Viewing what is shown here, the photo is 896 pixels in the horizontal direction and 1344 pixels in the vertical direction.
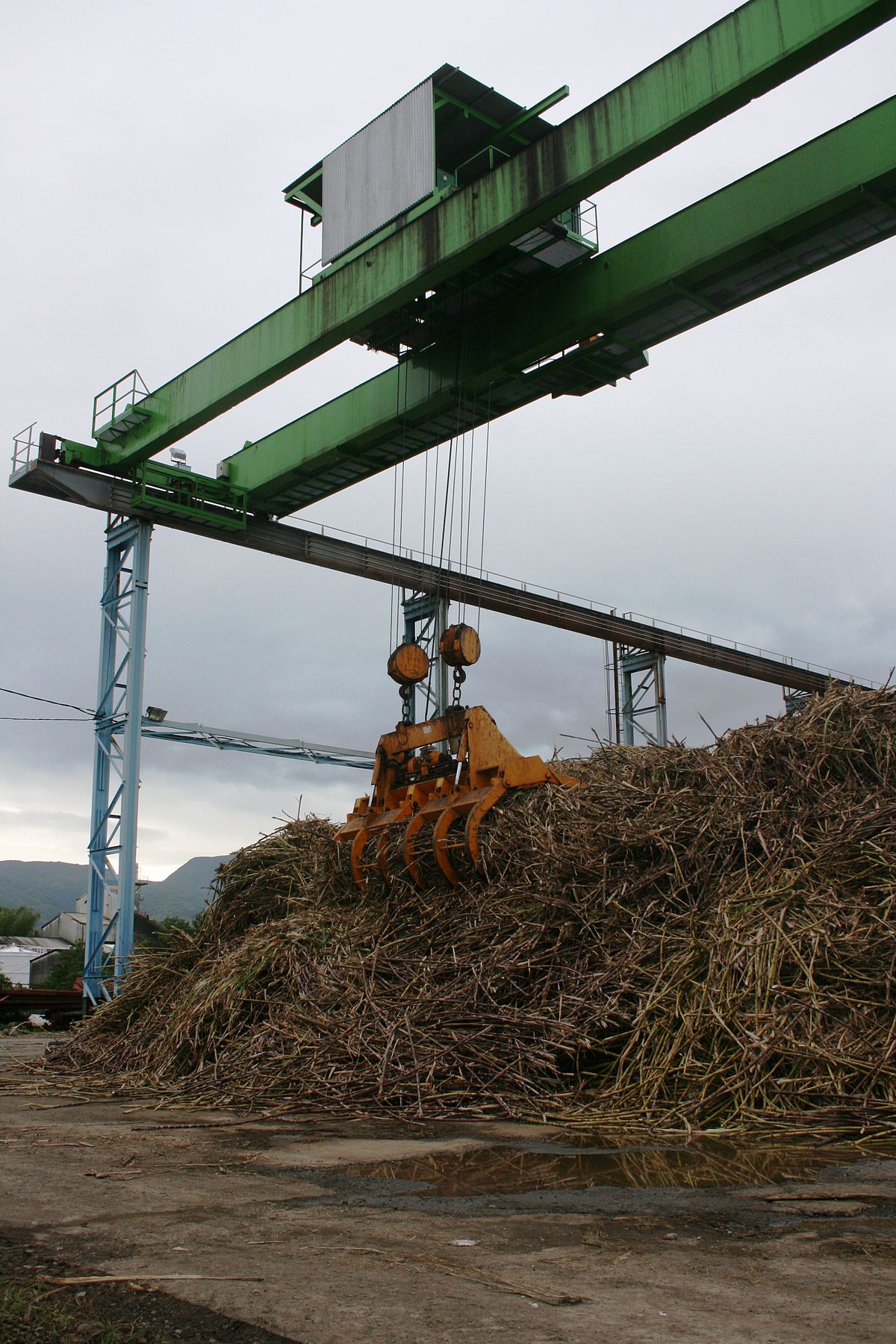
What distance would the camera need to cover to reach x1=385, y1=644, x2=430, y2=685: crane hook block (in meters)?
8.97

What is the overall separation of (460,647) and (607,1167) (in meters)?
5.26

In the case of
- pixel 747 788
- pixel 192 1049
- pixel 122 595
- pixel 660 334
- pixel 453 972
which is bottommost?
pixel 192 1049

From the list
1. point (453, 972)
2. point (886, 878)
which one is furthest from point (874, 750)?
point (453, 972)

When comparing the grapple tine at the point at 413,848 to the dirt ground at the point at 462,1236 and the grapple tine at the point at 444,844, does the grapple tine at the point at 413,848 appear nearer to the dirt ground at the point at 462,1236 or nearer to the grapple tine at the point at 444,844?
the grapple tine at the point at 444,844

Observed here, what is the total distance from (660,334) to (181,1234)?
41.4 ft

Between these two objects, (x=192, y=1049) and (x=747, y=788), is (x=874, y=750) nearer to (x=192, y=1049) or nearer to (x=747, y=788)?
(x=747, y=788)

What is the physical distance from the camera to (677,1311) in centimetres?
215

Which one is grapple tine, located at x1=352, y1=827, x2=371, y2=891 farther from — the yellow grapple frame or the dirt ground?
the dirt ground

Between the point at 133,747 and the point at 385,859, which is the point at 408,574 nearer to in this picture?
the point at 133,747

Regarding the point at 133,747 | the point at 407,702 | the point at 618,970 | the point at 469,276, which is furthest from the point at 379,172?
the point at 618,970

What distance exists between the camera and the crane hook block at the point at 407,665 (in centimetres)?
897

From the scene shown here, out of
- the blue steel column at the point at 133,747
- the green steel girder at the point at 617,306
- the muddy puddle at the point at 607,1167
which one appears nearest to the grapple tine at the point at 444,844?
the muddy puddle at the point at 607,1167

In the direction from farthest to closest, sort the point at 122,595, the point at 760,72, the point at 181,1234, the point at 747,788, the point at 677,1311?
the point at 122,595, the point at 760,72, the point at 747,788, the point at 181,1234, the point at 677,1311

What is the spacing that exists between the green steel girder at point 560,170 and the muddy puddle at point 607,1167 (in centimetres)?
922
